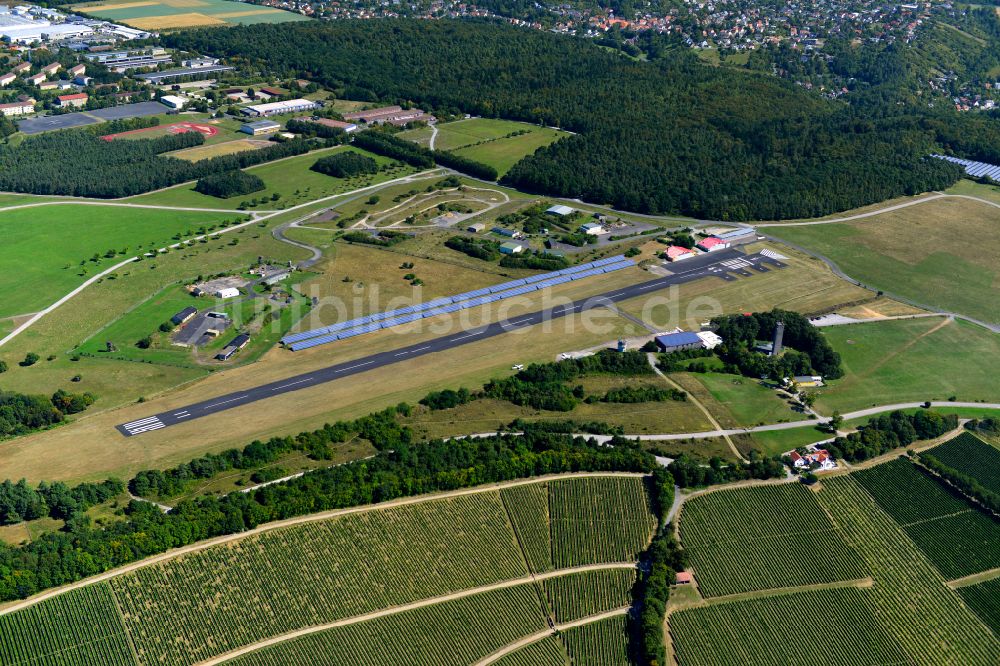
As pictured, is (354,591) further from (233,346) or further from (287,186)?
(287,186)

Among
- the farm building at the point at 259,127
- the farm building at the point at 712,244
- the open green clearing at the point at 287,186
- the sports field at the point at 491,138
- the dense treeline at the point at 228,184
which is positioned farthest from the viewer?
the farm building at the point at 259,127

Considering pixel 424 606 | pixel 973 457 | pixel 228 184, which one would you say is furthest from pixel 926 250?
pixel 228 184

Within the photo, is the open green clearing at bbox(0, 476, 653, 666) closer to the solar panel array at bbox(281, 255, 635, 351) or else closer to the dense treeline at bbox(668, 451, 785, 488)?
the dense treeline at bbox(668, 451, 785, 488)

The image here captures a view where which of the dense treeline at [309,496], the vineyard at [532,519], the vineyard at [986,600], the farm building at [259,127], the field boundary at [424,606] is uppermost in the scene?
the farm building at [259,127]

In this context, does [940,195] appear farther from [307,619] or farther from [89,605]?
[89,605]

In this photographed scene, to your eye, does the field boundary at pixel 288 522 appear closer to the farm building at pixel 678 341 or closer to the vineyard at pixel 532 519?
the vineyard at pixel 532 519

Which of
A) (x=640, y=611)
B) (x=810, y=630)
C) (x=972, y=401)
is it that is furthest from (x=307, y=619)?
(x=972, y=401)

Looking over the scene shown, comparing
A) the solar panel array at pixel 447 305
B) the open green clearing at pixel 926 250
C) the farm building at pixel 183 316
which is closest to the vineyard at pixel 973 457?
the open green clearing at pixel 926 250

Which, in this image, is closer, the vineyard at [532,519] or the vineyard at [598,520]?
the vineyard at [532,519]
